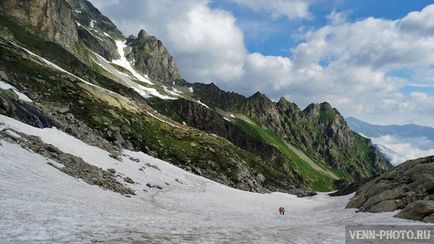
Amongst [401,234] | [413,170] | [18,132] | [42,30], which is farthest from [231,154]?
[42,30]

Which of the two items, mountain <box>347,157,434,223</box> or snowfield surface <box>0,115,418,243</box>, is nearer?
snowfield surface <box>0,115,418,243</box>

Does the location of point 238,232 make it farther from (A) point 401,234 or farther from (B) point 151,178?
(B) point 151,178

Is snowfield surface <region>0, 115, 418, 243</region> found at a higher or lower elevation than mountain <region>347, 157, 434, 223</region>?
lower

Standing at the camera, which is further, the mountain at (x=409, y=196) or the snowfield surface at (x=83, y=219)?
the mountain at (x=409, y=196)

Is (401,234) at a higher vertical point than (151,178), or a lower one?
lower

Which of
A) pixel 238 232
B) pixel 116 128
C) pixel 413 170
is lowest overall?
pixel 238 232

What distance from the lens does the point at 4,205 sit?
21531mm

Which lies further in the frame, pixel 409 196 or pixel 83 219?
pixel 409 196

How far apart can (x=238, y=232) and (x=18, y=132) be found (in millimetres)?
32241

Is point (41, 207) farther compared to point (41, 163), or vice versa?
point (41, 163)

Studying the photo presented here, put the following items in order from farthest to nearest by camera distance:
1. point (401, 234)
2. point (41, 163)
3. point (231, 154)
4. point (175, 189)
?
point (231, 154) → point (175, 189) → point (41, 163) → point (401, 234)

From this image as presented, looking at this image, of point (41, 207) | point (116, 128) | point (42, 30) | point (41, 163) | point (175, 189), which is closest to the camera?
point (41, 207)

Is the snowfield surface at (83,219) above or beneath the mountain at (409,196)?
beneath

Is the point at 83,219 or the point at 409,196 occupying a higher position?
the point at 409,196
